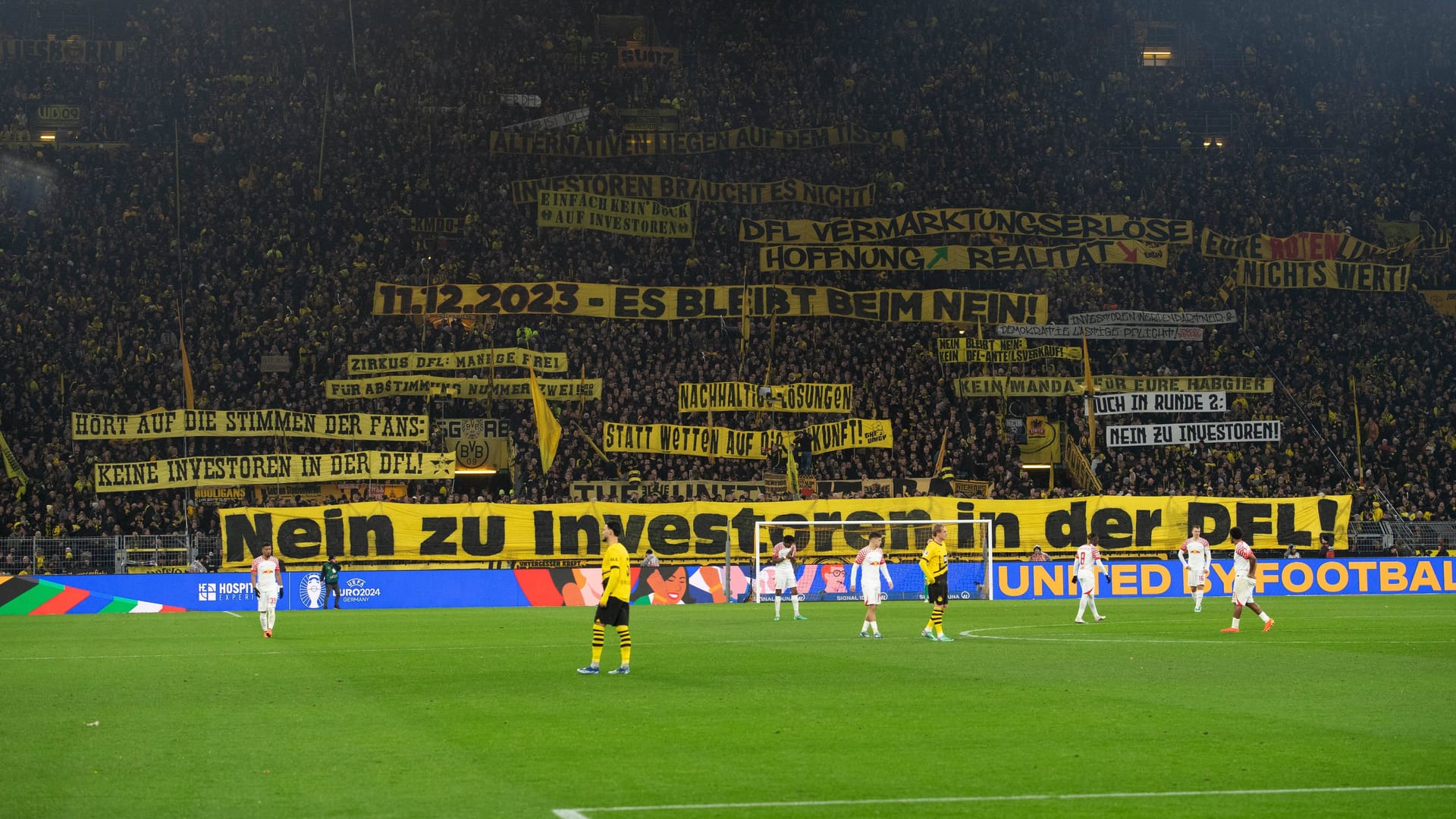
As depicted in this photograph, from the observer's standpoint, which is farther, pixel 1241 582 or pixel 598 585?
pixel 598 585

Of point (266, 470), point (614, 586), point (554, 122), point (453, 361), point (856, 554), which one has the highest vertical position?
point (554, 122)

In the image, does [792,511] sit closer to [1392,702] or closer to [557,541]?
[557,541]

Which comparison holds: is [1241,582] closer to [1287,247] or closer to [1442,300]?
[1287,247]

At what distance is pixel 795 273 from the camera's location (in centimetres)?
5997

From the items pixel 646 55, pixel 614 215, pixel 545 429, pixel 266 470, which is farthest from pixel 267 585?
pixel 646 55

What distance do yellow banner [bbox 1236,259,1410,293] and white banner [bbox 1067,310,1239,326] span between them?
3.92 meters

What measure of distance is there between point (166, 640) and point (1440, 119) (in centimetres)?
5810

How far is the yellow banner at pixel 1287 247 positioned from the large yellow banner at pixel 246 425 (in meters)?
31.3

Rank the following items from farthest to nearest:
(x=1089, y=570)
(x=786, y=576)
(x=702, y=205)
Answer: (x=702, y=205), (x=786, y=576), (x=1089, y=570)

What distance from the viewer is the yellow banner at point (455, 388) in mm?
48250

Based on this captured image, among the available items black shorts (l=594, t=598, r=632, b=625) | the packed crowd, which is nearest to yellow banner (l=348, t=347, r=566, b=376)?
the packed crowd

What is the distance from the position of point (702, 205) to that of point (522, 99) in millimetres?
10367

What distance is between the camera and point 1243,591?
1135 inches

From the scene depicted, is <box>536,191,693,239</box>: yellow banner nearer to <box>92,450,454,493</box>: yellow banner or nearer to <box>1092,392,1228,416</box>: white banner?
<box>92,450,454,493</box>: yellow banner
